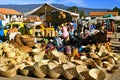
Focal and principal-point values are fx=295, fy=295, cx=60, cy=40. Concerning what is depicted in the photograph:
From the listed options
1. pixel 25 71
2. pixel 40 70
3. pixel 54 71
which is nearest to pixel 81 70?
pixel 54 71

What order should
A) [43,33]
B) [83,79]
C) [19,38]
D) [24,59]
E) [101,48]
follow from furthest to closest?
[43,33]
[19,38]
[101,48]
[24,59]
[83,79]

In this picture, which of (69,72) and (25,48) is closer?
(69,72)

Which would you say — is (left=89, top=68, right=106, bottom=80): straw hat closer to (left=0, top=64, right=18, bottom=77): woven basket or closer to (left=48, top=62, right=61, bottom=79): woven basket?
(left=48, top=62, right=61, bottom=79): woven basket

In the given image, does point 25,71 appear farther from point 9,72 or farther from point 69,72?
point 69,72

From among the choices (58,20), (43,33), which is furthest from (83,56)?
(43,33)

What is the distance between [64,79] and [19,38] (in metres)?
5.69

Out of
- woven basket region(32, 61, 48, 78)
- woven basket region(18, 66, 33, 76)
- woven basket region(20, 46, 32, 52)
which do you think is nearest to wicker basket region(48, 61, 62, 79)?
woven basket region(32, 61, 48, 78)

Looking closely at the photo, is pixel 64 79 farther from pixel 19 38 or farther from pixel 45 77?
pixel 19 38

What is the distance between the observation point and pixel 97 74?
889 cm

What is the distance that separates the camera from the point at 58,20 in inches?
773

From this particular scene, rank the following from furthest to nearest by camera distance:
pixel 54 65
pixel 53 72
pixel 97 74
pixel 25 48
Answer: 1. pixel 25 48
2. pixel 54 65
3. pixel 53 72
4. pixel 97 74

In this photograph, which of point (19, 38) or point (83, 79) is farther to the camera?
point (19, 38)

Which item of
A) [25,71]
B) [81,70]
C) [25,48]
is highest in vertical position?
[25,48]

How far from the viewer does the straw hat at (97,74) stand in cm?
869
